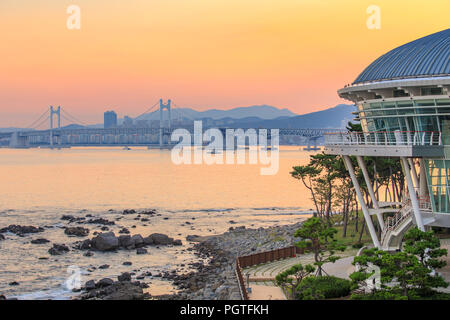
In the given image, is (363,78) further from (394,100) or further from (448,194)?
(448,194)

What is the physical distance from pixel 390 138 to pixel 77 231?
131 feet

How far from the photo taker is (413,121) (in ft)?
88.9

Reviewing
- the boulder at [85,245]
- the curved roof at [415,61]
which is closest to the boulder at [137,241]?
the boulder at [85,245]

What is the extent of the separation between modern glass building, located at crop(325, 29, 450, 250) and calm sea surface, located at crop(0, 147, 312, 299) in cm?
1623

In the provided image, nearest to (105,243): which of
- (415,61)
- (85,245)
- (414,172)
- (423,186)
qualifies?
(85,245)

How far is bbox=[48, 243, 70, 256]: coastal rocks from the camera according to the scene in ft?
163

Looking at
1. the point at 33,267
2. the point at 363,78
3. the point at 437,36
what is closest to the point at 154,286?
the point at 33,267

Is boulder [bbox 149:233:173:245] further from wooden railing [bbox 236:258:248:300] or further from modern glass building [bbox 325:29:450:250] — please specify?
modern glass building [bbox 325:29:450:250]

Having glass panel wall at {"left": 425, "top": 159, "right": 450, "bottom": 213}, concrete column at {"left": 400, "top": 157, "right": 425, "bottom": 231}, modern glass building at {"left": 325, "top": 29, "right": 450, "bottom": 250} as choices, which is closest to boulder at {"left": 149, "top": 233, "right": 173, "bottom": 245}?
modern glass building at {"left": 325, "top": 29, "right": 450, "bottom": 250}

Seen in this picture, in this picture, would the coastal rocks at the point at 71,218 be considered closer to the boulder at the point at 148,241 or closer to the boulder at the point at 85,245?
the boulder at the point at 85,245

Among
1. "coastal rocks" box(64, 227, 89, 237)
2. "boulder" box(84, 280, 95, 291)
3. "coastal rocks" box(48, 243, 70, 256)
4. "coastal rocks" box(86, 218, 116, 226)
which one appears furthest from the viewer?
"coastal rocks" box(86, 218, 116, 226)

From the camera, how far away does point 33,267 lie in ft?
148

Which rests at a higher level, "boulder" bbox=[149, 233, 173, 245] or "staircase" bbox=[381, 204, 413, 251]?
"staircase" bbox=[381, 204, 413, 251]

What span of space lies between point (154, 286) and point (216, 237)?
19669 mm
